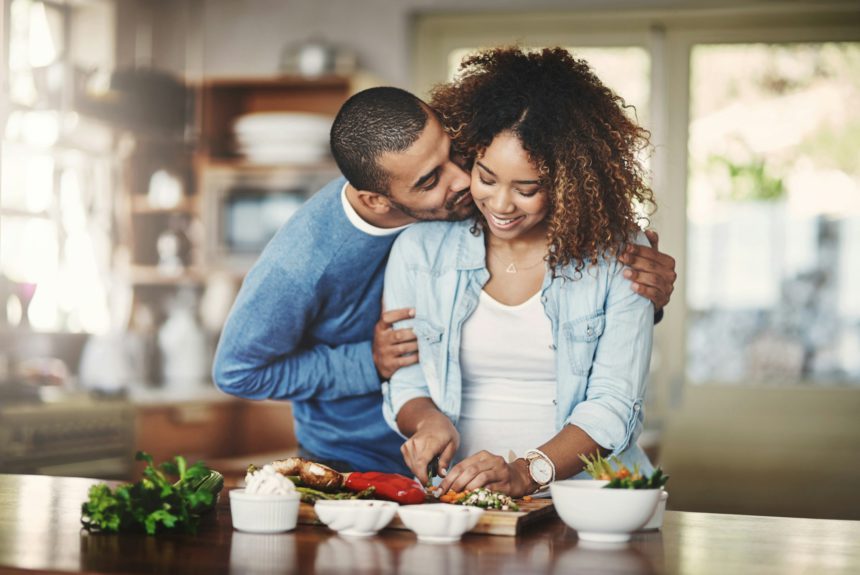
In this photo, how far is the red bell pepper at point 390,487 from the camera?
5.64 ft

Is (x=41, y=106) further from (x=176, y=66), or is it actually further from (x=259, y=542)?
(x=259, y=542)

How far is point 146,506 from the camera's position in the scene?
5.16ft

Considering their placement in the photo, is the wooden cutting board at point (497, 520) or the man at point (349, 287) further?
the man at point (349, 287)

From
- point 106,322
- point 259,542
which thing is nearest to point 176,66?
point 106,322

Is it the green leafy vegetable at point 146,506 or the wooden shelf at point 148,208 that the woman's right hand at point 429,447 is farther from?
the wooden shelf at point 148,208

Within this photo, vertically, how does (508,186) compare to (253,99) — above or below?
below

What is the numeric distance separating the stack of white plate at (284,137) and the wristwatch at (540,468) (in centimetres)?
310

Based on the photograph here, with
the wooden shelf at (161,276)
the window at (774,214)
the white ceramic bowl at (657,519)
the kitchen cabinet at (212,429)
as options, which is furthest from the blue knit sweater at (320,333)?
the window at (774,214)

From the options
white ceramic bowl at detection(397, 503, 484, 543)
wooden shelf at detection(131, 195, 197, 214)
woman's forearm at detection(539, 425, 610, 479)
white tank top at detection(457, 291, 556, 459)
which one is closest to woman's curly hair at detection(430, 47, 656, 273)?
white tank top at detection(457, 291, 556, 459)

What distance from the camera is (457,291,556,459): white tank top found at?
2170 mm

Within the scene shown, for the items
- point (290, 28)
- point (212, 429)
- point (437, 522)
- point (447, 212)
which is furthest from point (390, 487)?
point (290, 28)

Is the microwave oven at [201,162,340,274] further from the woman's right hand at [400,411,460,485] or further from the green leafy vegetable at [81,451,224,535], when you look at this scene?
the green leafy vegetable at [81,451,224,535]

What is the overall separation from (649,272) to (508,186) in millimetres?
317

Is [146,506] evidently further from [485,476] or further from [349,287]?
[349,287]
